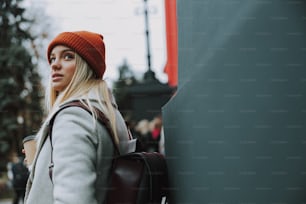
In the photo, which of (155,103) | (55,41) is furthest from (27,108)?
(55,41)

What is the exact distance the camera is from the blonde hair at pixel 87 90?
1252 mm

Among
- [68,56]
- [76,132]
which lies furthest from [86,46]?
[76,132]

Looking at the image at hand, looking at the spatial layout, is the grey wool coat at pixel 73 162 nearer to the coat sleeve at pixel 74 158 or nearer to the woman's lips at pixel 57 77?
the coat sleeve at pixel 74 158

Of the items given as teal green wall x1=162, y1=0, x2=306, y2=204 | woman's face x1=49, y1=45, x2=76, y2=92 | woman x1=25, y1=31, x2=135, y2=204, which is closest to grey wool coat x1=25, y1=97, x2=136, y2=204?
woman x1=25, y1=31, x2=135, y2=204

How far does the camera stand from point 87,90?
1.28m

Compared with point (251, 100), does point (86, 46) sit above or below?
above

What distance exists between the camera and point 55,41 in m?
1.33

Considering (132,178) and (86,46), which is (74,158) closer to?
(132,178)

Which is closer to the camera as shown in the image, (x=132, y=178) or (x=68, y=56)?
(x=132, y=178)

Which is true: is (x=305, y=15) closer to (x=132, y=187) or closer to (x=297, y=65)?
(x=297, y=65)

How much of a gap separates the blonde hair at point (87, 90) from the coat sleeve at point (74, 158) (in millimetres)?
77

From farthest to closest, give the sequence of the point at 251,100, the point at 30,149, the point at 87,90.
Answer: the point at 30,149 → the point at 87,90 → the point at 251,100

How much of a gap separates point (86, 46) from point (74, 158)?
1.19 ft

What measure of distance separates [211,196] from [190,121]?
0.69 ft
